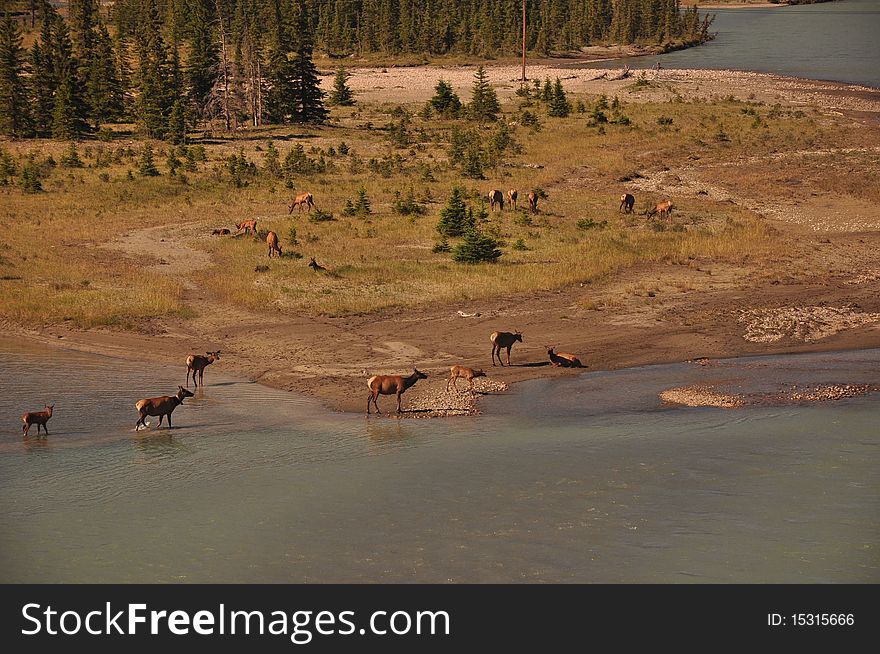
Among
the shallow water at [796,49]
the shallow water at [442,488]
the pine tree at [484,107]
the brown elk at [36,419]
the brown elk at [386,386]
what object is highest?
the shallow water at [796,49]

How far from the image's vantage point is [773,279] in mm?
37094

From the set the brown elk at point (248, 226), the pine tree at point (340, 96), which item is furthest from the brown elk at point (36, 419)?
the pine tree at point (340, 96)

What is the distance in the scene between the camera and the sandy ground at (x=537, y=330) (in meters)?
28.3

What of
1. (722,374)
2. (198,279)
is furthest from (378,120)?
(722,374)

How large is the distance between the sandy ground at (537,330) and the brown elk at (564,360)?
0.19 meters

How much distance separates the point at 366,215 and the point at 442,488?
26.4 metres

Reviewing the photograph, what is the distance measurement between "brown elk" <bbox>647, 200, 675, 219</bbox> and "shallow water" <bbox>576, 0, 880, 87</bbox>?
198ft

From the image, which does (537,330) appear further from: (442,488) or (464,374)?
(442,488)

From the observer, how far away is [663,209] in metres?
45.6

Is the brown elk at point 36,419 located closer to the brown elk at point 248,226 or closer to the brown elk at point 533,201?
the brown elk at point 248,226

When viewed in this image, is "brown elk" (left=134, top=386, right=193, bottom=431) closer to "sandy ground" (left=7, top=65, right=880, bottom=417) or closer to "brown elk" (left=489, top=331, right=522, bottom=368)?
"sandy ground" (left=7, top=65, right=880, bottom=417)

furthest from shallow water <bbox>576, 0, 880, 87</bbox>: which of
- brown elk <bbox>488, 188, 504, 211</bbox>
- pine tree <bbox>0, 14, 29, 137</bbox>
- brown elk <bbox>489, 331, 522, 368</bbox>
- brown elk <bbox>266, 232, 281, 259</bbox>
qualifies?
brown elk <bbox>489, 331, 522, 368</bbox>

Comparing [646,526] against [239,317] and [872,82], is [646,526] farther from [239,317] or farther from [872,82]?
[872,82]

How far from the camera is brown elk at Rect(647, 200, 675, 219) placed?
149 feet
